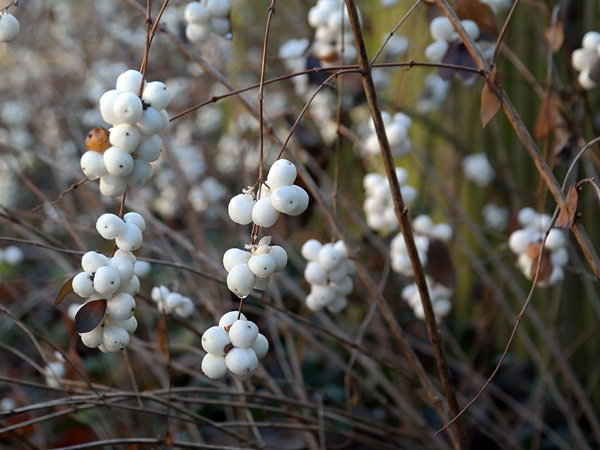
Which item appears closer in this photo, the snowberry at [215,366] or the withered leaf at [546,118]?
the snowberry at [215,366]

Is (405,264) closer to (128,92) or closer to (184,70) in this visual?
(128,92)

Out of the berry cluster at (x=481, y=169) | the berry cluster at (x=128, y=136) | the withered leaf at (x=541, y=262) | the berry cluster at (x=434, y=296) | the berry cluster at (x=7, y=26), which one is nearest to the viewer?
the berry cluster at (x=128, y=136)

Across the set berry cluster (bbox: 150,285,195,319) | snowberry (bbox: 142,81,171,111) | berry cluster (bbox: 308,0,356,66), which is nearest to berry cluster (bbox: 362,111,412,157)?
berry cluster (bbox: 308,0,356,66)

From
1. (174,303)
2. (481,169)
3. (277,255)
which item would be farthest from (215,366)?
(481,169)

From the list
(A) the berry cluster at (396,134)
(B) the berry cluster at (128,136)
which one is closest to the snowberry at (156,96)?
(B) the berry cluster at (128,136)

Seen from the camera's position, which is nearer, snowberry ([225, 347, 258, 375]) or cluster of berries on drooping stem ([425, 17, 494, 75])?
snowberry ([225, 347, 258, 375])

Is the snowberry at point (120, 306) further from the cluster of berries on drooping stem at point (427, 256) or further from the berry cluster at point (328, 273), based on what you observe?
the cluster of berries on drooping stem at point (427, 256)

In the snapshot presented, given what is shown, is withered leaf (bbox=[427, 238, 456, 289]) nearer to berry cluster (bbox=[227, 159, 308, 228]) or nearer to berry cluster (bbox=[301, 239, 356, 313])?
berry cluster (bbox=[301, 239, 356, 313])
